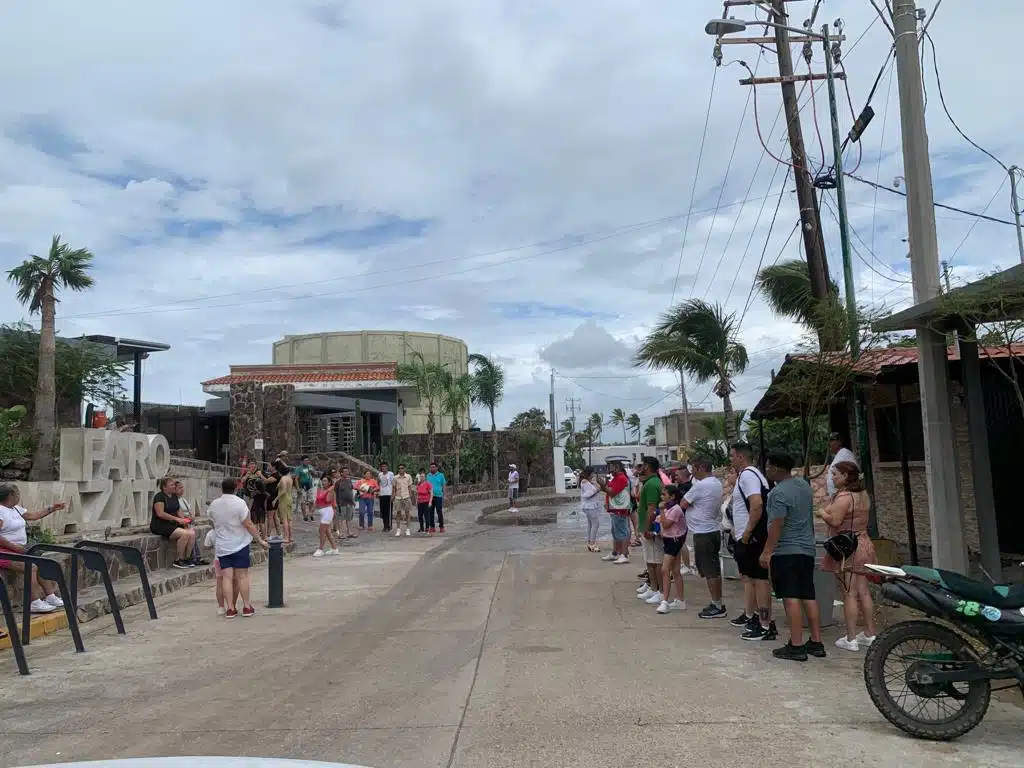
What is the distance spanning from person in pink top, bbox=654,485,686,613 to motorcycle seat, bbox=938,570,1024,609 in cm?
419

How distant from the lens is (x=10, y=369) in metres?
25.3

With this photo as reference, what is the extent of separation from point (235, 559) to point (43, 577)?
219 cm

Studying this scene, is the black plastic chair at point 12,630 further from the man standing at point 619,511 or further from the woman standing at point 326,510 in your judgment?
the man standing at point 619,511

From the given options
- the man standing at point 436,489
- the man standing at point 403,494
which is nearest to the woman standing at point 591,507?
the man standing at point 436,489

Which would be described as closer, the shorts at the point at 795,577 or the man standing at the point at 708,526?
the shorts at the point at 795,577

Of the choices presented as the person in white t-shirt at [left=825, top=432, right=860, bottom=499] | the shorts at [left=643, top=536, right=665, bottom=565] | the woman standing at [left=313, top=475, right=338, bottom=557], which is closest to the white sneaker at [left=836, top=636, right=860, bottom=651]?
the person in white t-shirt at [left=825, top=432, right=860, bottom=499]

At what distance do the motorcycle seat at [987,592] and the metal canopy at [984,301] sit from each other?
104 inches

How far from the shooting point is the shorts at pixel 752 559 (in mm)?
7797

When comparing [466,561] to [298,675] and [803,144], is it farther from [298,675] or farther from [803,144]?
[803,144]

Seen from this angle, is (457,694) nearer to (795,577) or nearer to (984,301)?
(795,577)

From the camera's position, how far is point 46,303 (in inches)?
808

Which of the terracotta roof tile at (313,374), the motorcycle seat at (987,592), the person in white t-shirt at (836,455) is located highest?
the terracotta roof tile at (313,374)

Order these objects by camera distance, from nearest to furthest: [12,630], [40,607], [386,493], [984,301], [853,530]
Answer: [984,301] < [12,630] < [853,530] < [40,607] < [386,493]

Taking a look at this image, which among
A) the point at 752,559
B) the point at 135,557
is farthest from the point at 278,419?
the point at 752,559
